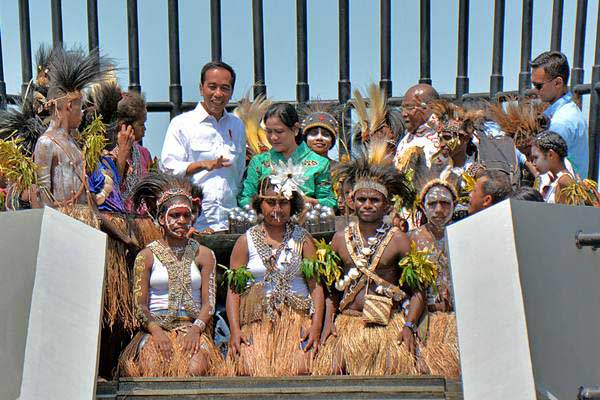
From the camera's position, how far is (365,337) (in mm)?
6090

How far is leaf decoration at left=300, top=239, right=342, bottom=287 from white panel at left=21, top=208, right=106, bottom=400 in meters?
→ 1.33

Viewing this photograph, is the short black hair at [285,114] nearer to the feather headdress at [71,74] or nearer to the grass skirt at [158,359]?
the feather headdress at [71,74]

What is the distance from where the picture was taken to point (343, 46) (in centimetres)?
959

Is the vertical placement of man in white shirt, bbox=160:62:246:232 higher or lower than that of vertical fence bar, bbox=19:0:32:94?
lower

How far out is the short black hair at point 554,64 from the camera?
752 centimetres

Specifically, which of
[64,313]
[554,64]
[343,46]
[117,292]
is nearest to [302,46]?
[343,46]

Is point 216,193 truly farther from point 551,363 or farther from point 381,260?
point 551,363

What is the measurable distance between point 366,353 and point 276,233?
83 centimetres

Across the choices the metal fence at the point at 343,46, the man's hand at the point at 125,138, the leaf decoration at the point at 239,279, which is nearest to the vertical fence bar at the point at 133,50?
the metal fence at the point at 343,46

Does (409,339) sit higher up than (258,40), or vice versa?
(258,40)

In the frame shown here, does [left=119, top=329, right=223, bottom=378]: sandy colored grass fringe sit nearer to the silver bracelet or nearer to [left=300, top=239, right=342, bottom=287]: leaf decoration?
the silver bracelet

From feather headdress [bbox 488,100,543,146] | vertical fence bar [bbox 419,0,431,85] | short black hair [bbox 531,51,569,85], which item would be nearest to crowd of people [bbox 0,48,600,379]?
feather headdress [bbox 488,100,543,146]

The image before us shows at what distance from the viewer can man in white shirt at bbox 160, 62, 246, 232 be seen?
7578 mm

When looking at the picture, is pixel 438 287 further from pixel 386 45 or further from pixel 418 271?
pixel 386 45
